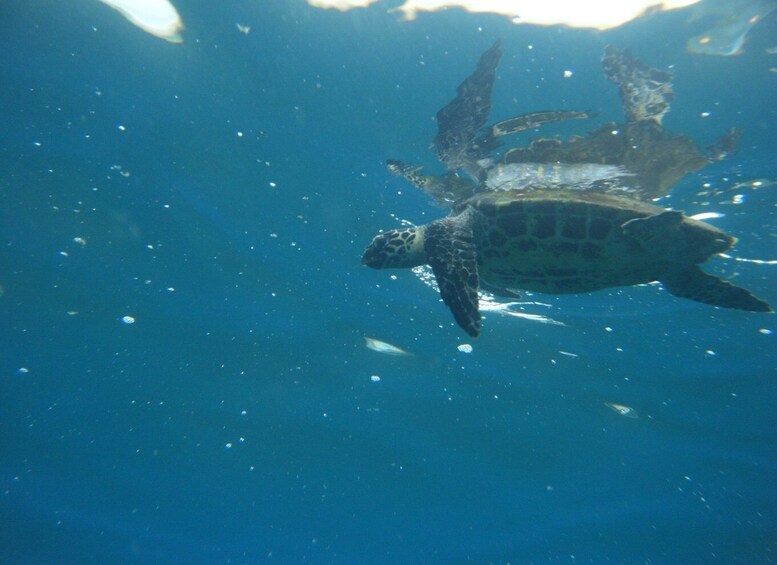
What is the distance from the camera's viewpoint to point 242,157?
1071 cm

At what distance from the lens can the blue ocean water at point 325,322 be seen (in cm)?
759

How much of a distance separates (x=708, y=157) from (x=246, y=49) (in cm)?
818

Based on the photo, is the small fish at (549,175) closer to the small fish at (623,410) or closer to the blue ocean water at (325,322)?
the blue ocean water at (325,322)

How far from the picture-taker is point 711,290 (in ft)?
21.4

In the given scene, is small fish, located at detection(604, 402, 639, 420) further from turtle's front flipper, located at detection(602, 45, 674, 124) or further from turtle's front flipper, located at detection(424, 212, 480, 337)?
turtle's front flipper, located at detection(424, 212, 480, 337)

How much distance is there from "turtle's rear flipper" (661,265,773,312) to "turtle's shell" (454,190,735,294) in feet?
0.70

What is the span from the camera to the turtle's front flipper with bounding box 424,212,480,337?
5.38 m

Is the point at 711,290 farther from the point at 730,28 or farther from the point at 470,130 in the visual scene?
the point at 470,130

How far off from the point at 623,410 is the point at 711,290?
50.5 feet

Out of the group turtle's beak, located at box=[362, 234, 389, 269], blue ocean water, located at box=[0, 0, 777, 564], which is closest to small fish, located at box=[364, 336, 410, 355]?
blue ocean water, located at box=[0, 0, 777, 564]

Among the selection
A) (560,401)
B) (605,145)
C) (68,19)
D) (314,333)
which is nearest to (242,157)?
(68,19)

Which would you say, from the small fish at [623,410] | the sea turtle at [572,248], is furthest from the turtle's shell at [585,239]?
the small fish at [623,410]

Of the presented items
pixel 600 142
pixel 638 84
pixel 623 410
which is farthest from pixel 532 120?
pixel 623 410

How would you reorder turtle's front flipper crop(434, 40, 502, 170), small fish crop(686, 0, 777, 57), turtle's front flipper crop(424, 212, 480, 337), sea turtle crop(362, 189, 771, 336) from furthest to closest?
turtle's front flipper crop(434, 40, 502, 170) → sea turtle crop(362, 189, 771, 336) → small fish crop(686, 0, 777, 57) → turtle's front flipper crop(424, 212, 480, 337)
